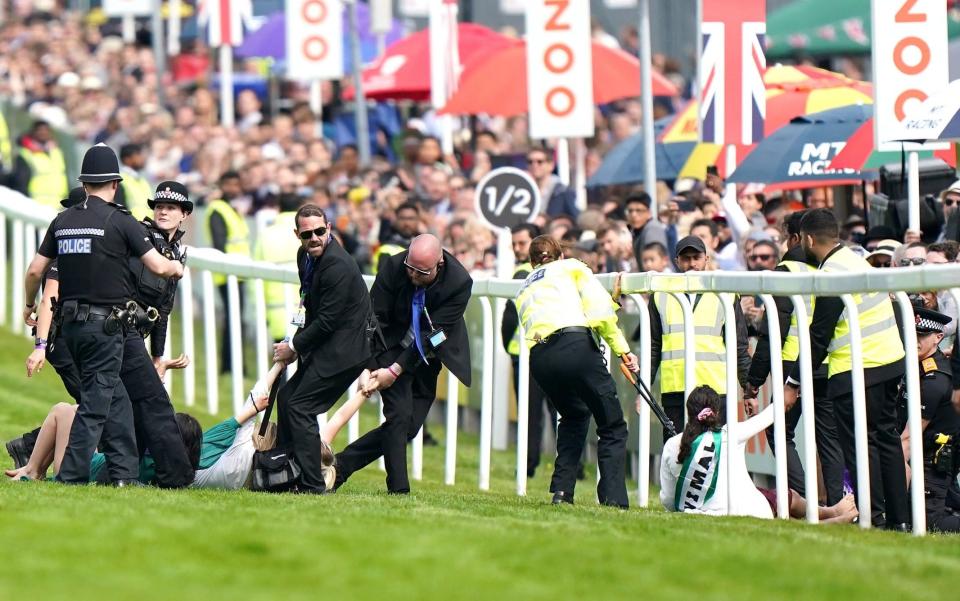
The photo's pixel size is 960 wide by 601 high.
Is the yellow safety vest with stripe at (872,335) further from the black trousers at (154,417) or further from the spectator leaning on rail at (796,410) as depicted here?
the black trousers at (154,417)

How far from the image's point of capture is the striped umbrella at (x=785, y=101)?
57.3 ft

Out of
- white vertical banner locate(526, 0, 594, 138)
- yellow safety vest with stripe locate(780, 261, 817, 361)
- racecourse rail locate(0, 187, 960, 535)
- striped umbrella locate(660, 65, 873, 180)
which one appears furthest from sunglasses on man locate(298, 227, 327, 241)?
white vertical banner locate(526, 0, 594, 138)

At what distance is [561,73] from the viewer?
17.9 metres

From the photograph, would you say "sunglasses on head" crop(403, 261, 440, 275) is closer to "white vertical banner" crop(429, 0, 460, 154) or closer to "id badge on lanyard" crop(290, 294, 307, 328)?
"id badge on lanyard" crop(290, 294, 307, 328)

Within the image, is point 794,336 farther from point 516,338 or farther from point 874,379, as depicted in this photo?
point 516,338

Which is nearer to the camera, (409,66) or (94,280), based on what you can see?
(94,280)

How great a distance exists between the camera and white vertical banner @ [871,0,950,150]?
539 inches

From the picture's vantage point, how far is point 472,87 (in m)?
21.8

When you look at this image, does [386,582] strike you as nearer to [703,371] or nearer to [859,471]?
[859,471]

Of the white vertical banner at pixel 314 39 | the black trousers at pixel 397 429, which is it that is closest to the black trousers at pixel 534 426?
the black trousers at pixel 397 429

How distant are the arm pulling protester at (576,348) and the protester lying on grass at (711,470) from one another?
465 mm

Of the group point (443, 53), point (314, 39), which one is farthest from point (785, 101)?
point (314, 39)

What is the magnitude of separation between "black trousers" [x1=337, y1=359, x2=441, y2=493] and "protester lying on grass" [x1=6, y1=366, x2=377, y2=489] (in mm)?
353

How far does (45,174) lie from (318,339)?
1392 cm
